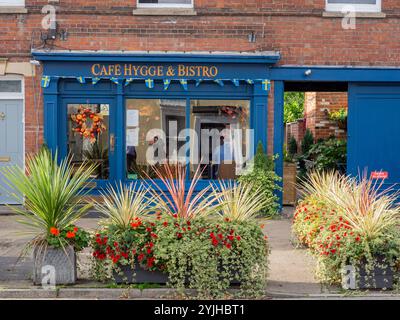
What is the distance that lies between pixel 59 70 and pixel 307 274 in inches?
289

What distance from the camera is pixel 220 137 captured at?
14.2 m

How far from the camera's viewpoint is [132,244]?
25.3 feet

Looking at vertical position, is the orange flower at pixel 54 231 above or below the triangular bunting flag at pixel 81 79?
below

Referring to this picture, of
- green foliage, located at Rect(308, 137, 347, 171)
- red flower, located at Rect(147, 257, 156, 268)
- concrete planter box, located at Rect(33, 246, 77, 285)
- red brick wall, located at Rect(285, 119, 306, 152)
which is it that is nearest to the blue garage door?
green foliage, located at Rect(308, 137, 347, 171)

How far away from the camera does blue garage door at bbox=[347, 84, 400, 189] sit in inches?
558

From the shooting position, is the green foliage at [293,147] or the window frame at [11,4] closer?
the window frame at [11,4]

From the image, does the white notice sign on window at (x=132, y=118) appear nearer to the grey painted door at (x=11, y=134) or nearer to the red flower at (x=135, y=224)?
the grey painted door at (x=11, y=134)

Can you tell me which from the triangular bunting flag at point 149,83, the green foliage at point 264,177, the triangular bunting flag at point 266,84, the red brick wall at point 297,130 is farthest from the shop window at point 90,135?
the red brick wall at point 297,130

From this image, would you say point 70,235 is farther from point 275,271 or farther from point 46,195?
point 275,271

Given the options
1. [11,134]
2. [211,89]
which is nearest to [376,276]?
[211,89]

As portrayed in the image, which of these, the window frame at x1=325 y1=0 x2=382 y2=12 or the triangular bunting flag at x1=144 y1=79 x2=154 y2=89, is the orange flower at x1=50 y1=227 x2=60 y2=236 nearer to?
the triangular bunting flag at x1=144 y1=79 x2=154 y2=89

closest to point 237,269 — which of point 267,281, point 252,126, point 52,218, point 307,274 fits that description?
point 267,281

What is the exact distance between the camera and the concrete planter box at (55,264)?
7781mm

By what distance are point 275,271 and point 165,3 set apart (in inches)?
285
